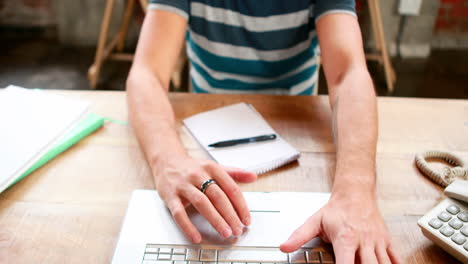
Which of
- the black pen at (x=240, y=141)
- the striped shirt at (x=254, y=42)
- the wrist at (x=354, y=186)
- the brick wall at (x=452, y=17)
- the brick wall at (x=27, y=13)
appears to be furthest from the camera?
the brick wall at (x=27, y=13)

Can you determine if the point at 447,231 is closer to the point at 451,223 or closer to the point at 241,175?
the point at 451,223

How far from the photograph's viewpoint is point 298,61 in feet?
4.19

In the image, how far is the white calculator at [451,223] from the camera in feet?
1.94

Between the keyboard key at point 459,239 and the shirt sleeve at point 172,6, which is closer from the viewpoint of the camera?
the keyboard key at point 459,239

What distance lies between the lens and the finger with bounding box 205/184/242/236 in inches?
24.6

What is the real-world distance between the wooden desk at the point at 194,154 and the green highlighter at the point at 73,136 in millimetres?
12

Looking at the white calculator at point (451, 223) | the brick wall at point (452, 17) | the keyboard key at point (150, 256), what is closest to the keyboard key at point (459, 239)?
the white calculator at point (451, 223)

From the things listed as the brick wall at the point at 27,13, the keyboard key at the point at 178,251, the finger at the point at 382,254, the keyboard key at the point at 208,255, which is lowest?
the brick wall at the point at 27,13

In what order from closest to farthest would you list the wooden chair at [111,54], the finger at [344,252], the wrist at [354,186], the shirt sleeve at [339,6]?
the finger at [344,252], the wrist at [354,186], the shirt sleeve at [339,6], the wooden chair at [111,54]

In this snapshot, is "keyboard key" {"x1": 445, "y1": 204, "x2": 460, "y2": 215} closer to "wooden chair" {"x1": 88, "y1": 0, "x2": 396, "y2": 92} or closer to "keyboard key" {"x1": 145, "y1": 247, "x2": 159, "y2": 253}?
"keyboard key" {"x1": 145, "y1": 247, "x2": 159, "y2": 253}

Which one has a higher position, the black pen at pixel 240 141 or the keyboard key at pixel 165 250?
the black pen at pixel 240 141

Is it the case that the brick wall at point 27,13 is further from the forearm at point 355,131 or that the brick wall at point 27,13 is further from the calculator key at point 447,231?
the calculator key at point 447,231

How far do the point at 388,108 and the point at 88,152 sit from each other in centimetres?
68

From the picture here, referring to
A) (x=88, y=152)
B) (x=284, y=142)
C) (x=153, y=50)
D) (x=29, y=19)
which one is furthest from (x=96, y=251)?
(x=29, y=19)
